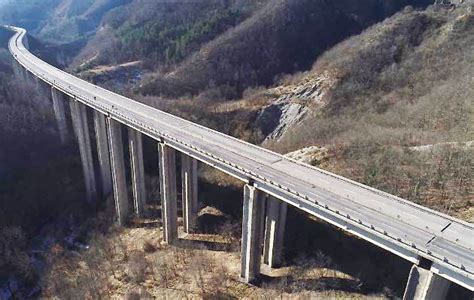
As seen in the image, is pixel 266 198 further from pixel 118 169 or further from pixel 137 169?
pixel 118 169

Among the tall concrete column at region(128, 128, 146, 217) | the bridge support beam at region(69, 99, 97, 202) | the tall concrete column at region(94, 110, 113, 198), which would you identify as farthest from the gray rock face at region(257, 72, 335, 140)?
the bridge support beam at region(69, 99, 97, 202)

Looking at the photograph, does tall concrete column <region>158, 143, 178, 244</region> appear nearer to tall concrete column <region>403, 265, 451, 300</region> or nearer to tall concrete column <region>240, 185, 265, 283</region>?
tall concrete column <region>240, 185, 265, 283</region>

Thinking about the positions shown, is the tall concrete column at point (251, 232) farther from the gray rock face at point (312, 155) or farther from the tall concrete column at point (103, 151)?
the tall concrete column at point (103, 151)

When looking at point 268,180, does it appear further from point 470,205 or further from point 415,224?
point 470,205

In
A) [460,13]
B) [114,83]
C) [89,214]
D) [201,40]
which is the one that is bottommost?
[89,214]

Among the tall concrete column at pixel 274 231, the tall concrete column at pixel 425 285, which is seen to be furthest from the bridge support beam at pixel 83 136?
the tall concrete column at pixel 425 285

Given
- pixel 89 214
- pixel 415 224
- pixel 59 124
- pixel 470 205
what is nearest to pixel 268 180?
pixel 415 224
